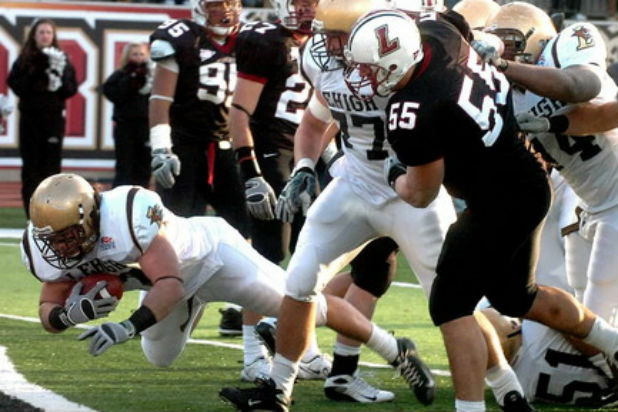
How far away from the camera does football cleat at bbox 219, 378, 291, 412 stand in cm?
515

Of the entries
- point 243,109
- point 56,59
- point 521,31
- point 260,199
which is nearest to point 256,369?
point 260,199

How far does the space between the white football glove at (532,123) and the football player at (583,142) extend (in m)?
0.08

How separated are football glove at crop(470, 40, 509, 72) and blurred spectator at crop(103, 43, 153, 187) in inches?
296

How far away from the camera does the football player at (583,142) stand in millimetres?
5293

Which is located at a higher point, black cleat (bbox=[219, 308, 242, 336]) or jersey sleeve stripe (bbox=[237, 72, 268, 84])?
jersey sleeve stripe (bbox=[237, 72, 268, 84])

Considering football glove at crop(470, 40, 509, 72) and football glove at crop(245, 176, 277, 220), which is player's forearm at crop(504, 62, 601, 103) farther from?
football glove at crop(245, 176, 277, 220)

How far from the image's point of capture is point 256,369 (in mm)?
5844

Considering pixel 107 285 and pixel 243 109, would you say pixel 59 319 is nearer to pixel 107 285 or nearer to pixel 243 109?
pixel 107 285

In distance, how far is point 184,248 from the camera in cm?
537

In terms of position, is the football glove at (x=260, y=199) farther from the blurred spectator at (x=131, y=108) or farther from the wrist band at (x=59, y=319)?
the blurred spectator at (x=131, y=108)

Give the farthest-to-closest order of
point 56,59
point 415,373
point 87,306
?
point 56,59 → point 415,373 → point 87,306

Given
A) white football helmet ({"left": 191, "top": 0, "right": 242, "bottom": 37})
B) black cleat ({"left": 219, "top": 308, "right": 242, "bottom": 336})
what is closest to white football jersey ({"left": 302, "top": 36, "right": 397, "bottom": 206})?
white football helmet ({"left": 191, "top": 0, "right": 242, "bottom": 37})

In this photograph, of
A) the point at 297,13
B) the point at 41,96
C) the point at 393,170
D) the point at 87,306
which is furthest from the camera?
the point at 41,96

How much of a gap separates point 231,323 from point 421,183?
259 centimetres
